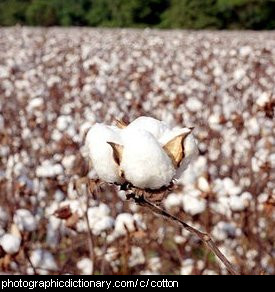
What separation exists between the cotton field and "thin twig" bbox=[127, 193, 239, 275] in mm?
30

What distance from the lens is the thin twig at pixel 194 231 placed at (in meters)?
0.99

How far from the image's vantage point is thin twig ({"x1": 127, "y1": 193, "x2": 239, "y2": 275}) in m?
0.99

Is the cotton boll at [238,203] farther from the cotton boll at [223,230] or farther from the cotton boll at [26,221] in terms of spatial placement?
the cotton boll at [26,221]

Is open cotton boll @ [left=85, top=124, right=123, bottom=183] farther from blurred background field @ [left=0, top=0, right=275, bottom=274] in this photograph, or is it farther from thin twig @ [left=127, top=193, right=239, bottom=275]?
blurred background field @ [left=0, top=0, right=275, bottom=274]

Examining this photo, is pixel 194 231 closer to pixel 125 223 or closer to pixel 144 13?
pixel 125 223

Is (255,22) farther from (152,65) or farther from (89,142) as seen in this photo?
(89,142)

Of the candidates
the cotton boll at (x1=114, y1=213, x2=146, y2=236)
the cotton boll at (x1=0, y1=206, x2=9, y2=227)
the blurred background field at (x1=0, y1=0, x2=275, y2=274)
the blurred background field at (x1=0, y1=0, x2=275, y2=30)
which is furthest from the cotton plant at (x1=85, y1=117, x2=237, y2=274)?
the blurred background field at (x1=0, y1=0, x2=275, y2=30)

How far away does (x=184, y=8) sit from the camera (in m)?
28.7

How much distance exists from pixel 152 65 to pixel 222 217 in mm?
5044

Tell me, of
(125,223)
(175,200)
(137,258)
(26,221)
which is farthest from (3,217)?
(125,223)

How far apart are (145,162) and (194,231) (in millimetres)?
139

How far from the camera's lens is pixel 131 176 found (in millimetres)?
1089

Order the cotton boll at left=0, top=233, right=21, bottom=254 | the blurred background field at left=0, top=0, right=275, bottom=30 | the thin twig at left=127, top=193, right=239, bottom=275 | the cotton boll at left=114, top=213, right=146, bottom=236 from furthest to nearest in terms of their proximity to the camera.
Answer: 1. the blurred background field at left=0, top=0, right=275, bottom=30
2. the cotton boll at left=114, top=213, right=146, bottom=236
3. the cotton boll at left=0, top=233, right=21, bottom=254
4. the thin twig at left=127, top=193, right=239, bottom=275
